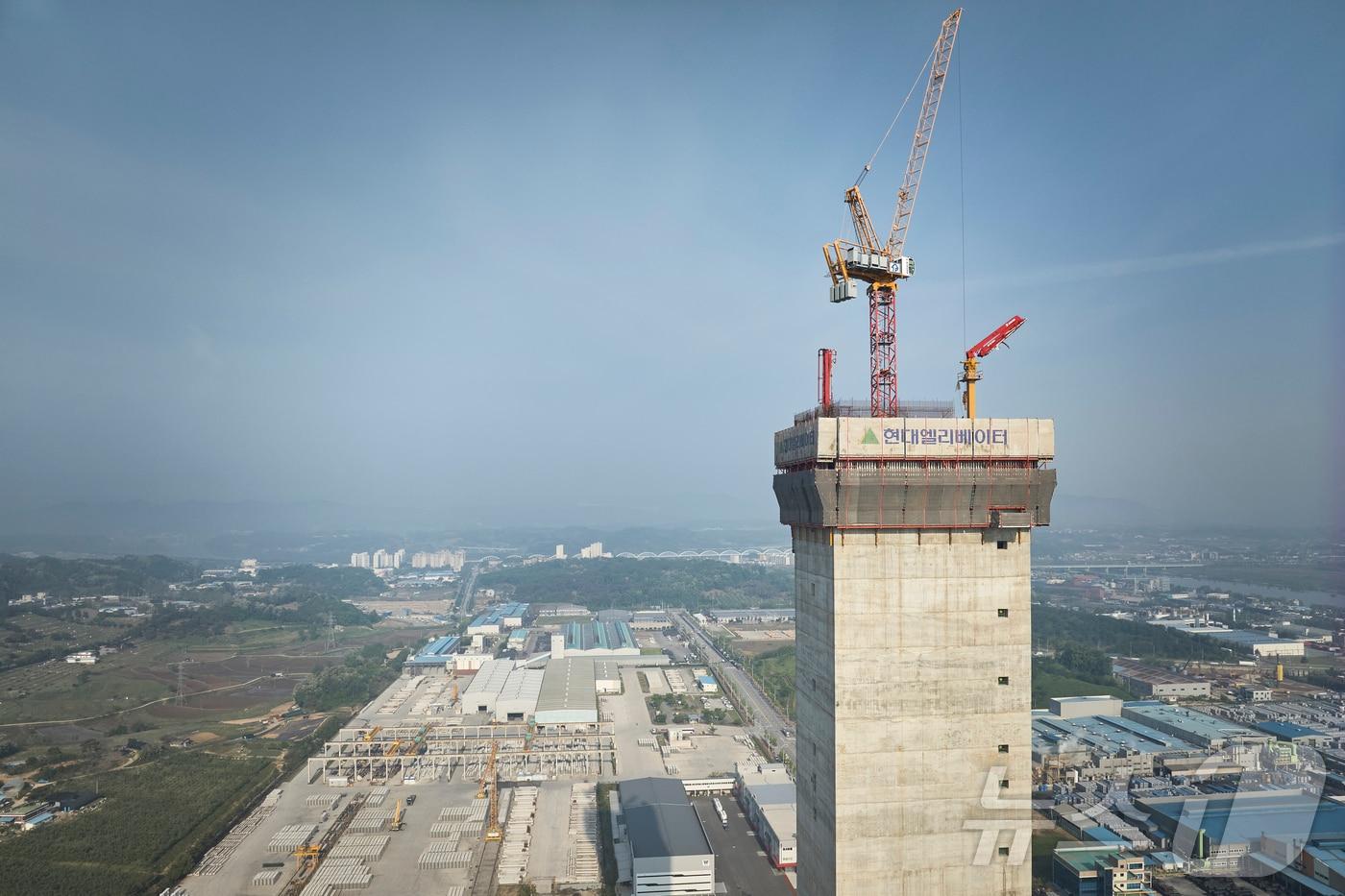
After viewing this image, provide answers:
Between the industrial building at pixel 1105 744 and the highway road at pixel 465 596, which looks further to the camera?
the highway road at pixel 465 596

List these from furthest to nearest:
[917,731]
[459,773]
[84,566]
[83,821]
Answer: [84,566], [459,773], [83,821], [917,731]

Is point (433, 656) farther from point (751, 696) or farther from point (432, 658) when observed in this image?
point (751, 696)

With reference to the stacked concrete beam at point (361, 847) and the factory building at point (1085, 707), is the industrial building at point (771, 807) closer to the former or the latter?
the stacked concrete beam at point (361, 847)

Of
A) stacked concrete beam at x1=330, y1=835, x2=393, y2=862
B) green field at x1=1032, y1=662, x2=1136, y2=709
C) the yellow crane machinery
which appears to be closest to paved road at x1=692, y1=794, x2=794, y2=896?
the yellow crane machinery

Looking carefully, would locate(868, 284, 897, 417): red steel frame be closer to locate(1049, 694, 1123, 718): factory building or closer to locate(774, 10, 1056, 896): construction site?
locate(774, 10, 1056, 896): construction site

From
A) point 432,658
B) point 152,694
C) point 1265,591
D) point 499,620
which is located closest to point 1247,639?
point 1265,591

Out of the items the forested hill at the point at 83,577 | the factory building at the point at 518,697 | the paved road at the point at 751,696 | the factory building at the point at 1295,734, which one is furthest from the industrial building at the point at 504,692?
the forested hill at the point at 83,577

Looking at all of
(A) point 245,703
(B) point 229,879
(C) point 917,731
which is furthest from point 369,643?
(C) point 917,731

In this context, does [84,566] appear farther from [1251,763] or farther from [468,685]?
[1251,763]
